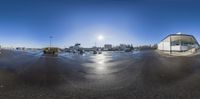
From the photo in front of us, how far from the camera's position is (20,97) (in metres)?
5.12

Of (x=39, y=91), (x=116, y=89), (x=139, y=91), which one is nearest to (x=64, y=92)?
(x=39, y=91)

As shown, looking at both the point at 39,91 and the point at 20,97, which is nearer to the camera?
the point at 20,97

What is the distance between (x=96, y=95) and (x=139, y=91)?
4.26ft

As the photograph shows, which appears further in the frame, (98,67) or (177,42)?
(177,42)

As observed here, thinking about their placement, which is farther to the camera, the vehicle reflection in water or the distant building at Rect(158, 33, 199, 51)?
the distant building at Rect(158, 33, 199, 51)

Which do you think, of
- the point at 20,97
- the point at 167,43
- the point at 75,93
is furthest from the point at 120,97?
the point at 167,43

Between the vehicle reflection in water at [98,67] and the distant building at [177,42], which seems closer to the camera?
the vehicle reflection in water at [98,67]

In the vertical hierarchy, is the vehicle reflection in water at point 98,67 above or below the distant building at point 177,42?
below

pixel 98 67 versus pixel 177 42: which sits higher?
pixel 177 42

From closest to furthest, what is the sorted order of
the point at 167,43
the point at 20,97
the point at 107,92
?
the point at 20,97, the point at 107,92, the point at 167,43

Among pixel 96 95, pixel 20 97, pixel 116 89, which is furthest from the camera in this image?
pixel 116 89

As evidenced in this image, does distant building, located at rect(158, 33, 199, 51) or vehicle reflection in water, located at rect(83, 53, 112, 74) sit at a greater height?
distant building, located at rect(158, 33, 199, 51)

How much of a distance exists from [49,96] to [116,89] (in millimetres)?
2059

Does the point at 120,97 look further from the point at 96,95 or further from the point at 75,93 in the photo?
the point at 75,93
